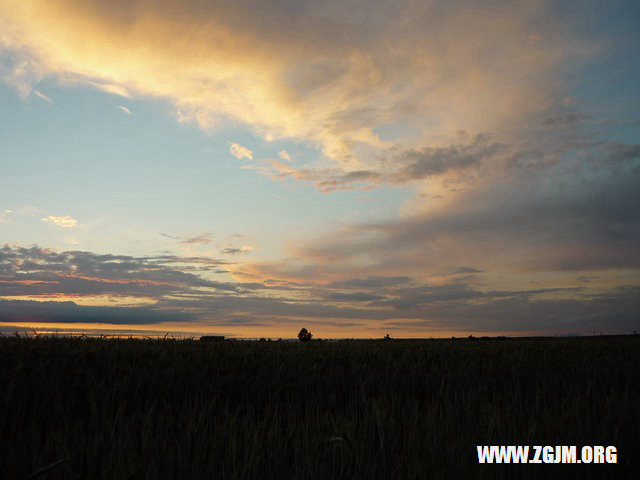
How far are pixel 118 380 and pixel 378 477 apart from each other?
320 centimetres

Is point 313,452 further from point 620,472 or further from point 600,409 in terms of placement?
point 600,409

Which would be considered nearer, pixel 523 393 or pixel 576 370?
pixel 523 393

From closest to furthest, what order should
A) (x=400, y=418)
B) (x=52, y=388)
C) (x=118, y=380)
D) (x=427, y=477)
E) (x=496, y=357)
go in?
(x=427, y=477), (x=400, y=418), (x=52, y=388), (x=118, y=380), (x=496, y=357)

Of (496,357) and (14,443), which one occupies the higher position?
(496,357)

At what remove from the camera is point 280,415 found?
4352 millimetres

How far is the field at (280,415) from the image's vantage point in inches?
113

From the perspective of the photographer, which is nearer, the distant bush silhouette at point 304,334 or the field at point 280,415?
the field at point 280,415

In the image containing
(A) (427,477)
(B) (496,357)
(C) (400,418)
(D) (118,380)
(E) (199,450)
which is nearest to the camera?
(A) (427,477)

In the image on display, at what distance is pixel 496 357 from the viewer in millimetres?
8516

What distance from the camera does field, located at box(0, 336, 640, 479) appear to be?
2.87 metres

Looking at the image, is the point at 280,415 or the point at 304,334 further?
the point at 304,334

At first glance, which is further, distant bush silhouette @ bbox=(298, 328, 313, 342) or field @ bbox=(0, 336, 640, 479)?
distant bush silhouette @ bbox=(298, 328, 313, 342)

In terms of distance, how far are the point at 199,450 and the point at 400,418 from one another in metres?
1.81

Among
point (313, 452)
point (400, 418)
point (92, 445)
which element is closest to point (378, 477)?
point (313, 452)
